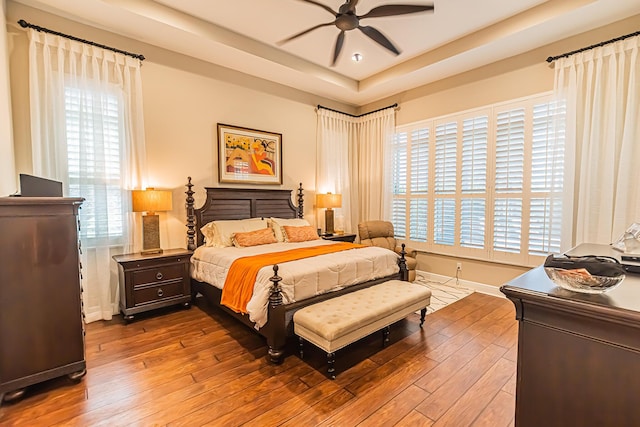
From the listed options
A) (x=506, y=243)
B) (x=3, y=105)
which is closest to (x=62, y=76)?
(x=3, y=105)

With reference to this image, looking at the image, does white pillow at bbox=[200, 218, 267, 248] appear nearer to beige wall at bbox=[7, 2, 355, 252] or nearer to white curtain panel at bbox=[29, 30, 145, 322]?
beige wall at bbox=[7, 2, 355, 252]

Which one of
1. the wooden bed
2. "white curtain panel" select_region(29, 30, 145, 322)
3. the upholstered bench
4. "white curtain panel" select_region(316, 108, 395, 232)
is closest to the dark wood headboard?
the wooden bed

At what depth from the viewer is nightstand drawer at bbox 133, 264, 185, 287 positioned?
329cm

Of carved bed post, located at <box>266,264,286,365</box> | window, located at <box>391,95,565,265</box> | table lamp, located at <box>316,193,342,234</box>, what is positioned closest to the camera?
carved bed post, located at <box>266,264,286,365</box>

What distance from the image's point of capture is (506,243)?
4.12 metres

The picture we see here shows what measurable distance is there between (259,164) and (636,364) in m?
4.46

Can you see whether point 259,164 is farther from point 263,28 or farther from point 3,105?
point 3,105

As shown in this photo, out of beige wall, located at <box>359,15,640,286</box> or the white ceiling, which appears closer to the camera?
the white ceiling

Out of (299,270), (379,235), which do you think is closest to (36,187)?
(299,270)

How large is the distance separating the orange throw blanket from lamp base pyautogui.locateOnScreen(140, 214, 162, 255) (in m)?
1.24

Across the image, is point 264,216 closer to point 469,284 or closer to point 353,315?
point 353,315

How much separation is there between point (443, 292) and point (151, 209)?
397 centimetres

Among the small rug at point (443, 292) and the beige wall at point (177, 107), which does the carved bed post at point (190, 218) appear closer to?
the beige wall at point (177, 107)

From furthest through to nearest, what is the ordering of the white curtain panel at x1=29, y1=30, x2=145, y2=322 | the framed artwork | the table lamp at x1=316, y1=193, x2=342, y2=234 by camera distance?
the table lamp at x1=316, y1=193, x2=342, y2=234 < the framed artwork < the white curtain panel at x1=29, y1=30, x2=145, y2=322
